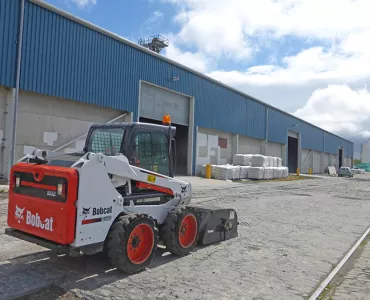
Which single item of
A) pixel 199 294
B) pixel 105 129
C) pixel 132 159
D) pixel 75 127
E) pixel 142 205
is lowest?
pixel 199 294

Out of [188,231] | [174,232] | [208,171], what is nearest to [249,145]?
[208,171]

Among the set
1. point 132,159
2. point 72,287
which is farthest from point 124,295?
point 132,159

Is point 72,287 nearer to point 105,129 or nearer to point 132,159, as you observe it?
point 132,159

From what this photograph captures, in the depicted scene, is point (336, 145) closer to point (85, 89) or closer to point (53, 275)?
point (85, 89)

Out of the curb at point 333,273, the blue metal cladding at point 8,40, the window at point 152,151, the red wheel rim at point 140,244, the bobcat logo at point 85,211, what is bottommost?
the curb at point 333,273

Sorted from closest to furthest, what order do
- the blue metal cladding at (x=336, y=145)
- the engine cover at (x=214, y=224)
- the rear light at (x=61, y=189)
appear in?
1. the rear light at (x=61, y=189)
2. the engine cover at (x=214, y=224)
3. the blue metal cladding at (x=336, y=145)

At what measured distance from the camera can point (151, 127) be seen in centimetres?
600

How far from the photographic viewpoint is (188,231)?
6320 millimetres

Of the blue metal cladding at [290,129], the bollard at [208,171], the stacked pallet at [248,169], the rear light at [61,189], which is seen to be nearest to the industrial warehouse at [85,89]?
the bollard at [208,171]

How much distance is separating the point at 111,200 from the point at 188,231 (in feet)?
6.36

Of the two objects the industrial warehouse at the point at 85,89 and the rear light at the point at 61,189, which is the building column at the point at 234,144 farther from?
the rear light at the point at 61,189

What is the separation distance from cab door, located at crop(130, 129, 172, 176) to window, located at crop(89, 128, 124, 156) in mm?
276

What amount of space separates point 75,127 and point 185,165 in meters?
11.6

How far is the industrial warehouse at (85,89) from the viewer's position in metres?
15.3
